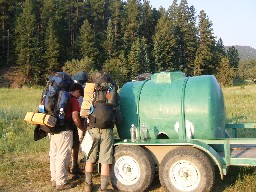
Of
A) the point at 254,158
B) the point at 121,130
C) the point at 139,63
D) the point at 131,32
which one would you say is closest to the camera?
the point at 254,158

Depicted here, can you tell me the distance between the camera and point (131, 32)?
73.9 m

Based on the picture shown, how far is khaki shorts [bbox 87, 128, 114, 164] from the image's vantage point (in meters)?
6.37

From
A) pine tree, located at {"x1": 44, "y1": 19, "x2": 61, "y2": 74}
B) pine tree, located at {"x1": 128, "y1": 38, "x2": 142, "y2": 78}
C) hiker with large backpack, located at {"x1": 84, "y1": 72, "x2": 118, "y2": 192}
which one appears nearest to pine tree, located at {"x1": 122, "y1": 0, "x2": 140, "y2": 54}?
pine tree, located at {"x1": 128, "y1": 38, "x2": 142, "y2": 78}

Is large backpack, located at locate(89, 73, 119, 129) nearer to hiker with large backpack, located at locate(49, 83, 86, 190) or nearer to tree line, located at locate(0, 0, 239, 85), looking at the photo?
hiker with large backpack, located at locate(49, 83, 86, 190)

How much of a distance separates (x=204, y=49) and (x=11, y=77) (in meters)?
39.3

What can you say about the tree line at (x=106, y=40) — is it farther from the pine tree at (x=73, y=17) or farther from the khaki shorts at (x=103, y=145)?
the khaki shorts at (x=103, y=145)

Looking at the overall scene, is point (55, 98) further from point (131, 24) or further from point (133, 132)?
point (131, 24)

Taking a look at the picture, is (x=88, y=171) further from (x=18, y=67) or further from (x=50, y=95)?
(x=18, y=67)

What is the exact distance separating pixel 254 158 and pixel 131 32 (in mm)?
69399

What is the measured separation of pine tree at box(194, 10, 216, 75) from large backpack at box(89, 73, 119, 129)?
67449 millimetres

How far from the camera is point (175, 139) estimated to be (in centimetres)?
642

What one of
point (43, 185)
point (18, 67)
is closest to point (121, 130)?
point (43, 185)

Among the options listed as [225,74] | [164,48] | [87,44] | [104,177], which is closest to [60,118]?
[104,177]

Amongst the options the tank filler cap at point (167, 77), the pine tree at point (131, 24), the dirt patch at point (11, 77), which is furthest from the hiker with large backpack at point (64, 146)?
the pine tree at point (131, 24)
